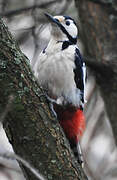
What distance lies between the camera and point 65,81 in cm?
354

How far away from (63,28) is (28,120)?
139 centimetres

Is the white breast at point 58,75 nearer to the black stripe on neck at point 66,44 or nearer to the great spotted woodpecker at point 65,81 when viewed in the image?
the great spotted woodpecker at point 65,81

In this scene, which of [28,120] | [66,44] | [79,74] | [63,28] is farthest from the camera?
[63,28]

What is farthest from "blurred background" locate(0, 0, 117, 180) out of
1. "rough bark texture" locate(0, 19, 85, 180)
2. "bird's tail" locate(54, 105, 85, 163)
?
"rough bark texture" locate(0, 19, 85, 180)

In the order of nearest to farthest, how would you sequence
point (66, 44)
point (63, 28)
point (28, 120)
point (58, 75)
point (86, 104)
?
point (28, 120)
point (58, 75)
point (66, 44)
point (63, 28)
point (86, 104)

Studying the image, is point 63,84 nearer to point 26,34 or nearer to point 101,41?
point 101,41

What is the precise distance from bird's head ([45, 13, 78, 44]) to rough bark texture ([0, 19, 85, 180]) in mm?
1063

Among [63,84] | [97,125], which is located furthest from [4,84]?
[97,125]

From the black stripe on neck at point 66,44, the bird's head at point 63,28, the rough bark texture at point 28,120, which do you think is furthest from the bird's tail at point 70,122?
the rough bark texture at point 28,120

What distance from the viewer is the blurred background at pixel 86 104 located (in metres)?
4.71

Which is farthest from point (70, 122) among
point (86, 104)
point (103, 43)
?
point (86, 104)

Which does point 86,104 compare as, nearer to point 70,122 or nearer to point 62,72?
point 70,122

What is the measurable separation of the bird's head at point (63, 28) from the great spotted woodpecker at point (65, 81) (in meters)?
0.02

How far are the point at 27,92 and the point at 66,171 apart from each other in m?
0.56
